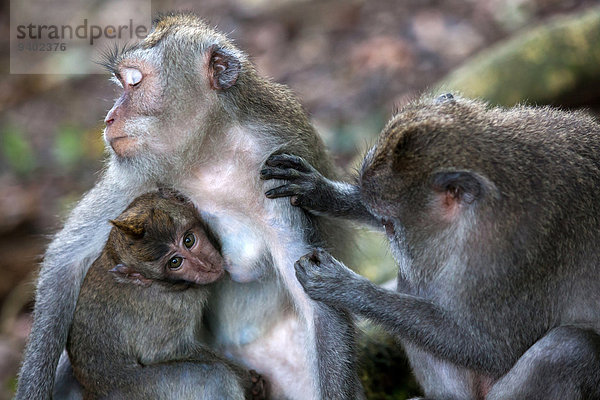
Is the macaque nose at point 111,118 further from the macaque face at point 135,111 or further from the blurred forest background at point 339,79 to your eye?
the blurred forest background at point 339,79

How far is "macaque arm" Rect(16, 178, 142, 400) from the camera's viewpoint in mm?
4578

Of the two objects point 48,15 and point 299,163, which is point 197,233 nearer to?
point 299,163

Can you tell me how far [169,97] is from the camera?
426 centimetres

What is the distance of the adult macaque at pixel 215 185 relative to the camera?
14.0 ft

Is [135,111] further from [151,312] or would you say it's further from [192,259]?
[151,312]

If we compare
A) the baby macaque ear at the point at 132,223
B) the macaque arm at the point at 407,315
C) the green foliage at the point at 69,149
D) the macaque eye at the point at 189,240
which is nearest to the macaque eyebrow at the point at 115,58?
the baby macaque ear at the point at 132,223

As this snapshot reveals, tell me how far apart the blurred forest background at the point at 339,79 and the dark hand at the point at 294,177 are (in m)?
1.42

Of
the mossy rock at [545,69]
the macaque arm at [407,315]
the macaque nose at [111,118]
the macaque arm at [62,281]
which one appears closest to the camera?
the macaque arm at [407,315]

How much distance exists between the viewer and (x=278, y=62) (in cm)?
1039

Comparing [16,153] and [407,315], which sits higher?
[16,153]

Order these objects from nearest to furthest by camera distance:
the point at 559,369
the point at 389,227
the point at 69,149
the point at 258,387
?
the point at 559,369
the point at 389,227
the point at 258,387
the point at 69,149

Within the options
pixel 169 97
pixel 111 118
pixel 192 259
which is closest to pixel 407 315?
pixel 192 259

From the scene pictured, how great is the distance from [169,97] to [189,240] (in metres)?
0.82

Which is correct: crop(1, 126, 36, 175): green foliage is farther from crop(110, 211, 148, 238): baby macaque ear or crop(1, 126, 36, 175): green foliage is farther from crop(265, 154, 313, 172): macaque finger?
crop(265, 154, 313, 172): macaque finger
